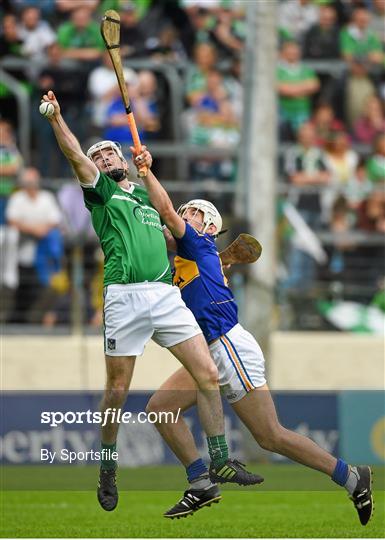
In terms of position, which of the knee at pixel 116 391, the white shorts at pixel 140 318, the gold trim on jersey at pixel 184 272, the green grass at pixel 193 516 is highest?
the gold trim on jersey at pixel 184 272

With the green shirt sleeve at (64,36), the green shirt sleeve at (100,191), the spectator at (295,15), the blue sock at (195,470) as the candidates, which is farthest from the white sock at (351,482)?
the spectator at (295,15)

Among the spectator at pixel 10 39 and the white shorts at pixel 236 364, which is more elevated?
the spectator at pixel 10 39

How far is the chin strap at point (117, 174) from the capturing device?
10.1 metres

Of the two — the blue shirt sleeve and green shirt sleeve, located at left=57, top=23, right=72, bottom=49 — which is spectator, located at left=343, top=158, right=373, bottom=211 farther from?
the blue shirt sleeve

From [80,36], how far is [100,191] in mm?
9039

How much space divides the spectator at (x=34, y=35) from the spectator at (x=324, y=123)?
3.52 meters

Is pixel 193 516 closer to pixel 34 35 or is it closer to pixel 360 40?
pixel 34 35

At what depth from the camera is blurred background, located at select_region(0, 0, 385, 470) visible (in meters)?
17.1

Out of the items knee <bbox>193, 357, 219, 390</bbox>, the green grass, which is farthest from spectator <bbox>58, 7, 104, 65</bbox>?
knee <bbox>193, 357, 219, 390</bbox>

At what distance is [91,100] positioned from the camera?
18047mm

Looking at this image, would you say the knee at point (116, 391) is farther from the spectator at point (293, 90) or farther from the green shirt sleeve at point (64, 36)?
the spectator at point (293, 90)

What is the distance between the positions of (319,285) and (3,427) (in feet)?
13.4

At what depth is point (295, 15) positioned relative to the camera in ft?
65.8

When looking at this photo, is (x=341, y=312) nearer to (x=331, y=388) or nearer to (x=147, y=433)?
(x=331, y=388)
